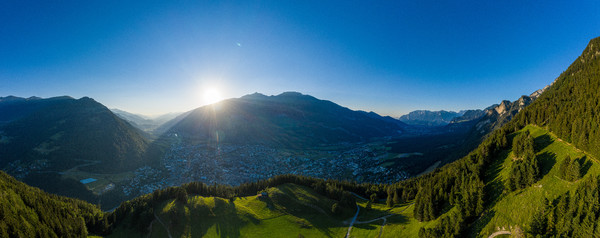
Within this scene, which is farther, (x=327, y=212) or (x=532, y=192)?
(x=327, y=212)

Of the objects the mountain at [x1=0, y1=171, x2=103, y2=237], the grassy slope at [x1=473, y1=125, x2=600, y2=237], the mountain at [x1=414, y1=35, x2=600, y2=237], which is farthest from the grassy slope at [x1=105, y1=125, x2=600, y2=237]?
the mountain at [x1=0, y1=171, x2=103, y2=237]

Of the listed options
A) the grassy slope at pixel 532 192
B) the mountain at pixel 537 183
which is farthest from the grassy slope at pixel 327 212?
the mountain at pixel 537 183

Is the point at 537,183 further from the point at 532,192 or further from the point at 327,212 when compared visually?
the point at 327,212

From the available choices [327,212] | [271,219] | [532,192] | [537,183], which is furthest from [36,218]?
[537,183]

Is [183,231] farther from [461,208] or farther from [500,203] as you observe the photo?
[500,203]

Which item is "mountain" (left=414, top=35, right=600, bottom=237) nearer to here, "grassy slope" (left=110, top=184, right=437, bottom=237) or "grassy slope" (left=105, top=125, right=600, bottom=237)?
"grassy slope" (left=105, top=125, right=600, bottom=237)
